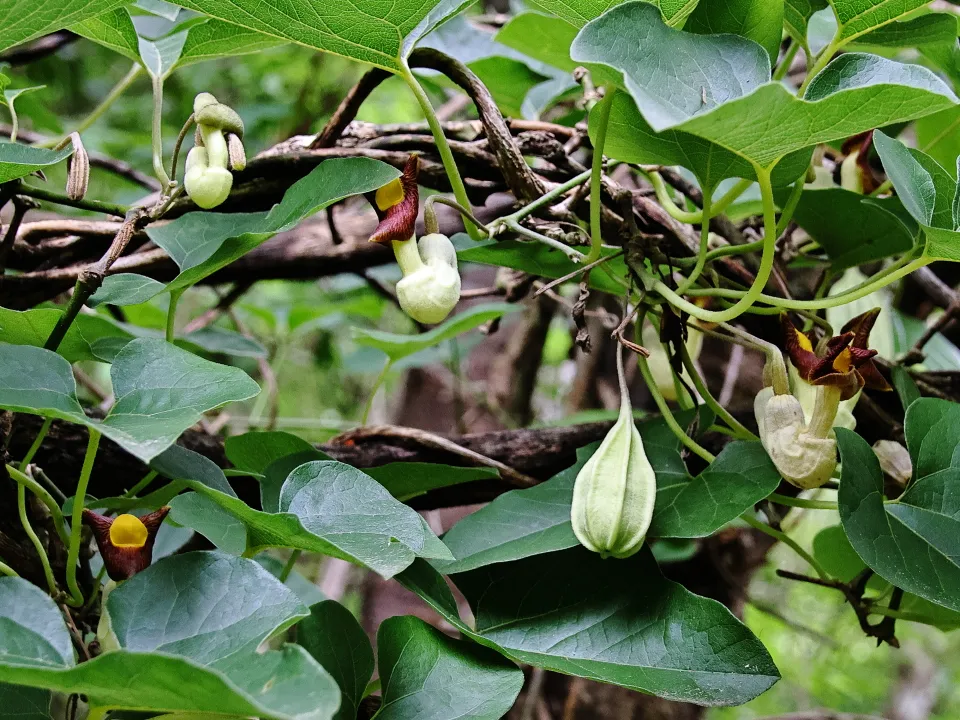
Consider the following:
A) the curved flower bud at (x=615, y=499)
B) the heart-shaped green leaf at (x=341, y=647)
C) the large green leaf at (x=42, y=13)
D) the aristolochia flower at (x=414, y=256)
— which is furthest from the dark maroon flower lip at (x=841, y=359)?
the large green leaf at (x=42, y=13)

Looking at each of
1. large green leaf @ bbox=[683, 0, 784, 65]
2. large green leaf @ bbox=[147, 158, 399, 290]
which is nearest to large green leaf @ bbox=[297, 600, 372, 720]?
large green leaf @ bbox=[147, 158, 399, 290]

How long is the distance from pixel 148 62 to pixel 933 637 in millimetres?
4755

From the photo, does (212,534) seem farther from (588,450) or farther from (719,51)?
(719,51)

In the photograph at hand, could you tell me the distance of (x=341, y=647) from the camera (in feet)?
1.60

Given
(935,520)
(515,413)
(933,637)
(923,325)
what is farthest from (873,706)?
(935,520)

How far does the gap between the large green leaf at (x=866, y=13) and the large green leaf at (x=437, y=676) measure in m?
0.45

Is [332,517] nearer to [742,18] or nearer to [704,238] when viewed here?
[704,238]

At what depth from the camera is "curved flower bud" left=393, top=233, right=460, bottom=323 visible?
18.4 inches

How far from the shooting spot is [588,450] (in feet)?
1.90

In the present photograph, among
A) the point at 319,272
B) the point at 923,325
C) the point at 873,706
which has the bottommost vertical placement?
the point at 873,706

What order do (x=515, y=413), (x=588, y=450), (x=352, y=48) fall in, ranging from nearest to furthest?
1. (x=352, y=48)
2. (x=588, y=450)
3. (x=515, y=413)

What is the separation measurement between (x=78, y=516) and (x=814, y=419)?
444mm

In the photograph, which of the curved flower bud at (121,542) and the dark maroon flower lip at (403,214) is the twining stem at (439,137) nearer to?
the dark maroon flower lip at (403,214)

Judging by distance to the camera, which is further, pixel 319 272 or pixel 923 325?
pixel 923 325
